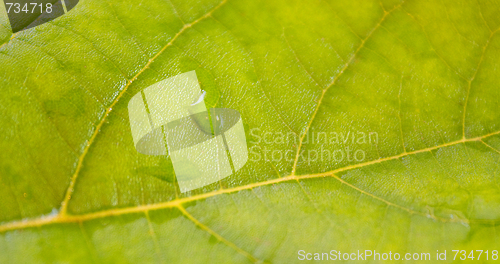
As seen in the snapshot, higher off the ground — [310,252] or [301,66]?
[301,66]

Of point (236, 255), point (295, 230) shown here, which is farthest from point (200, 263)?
point (295, 230)

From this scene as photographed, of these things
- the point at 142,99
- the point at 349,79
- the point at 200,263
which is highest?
the point at 349,79

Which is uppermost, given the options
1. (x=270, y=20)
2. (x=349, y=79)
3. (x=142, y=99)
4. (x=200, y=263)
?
(x=270, y=20)

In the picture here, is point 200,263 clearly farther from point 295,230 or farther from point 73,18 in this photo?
Result: point 73,18

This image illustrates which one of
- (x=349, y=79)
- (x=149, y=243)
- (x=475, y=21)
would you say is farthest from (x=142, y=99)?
(x=475, y=21)

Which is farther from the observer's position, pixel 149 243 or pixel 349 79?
pixel 349 79

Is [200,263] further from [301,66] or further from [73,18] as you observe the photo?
[73,18]
